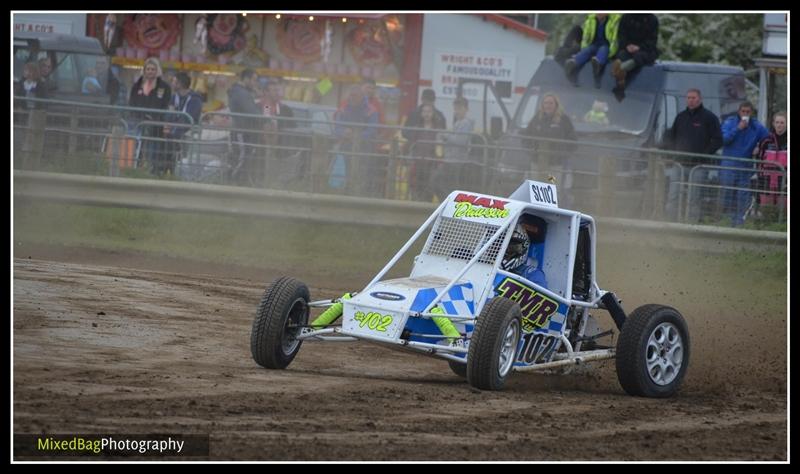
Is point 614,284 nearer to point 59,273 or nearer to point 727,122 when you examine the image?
point 727,122

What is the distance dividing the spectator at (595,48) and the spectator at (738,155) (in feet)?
5.87

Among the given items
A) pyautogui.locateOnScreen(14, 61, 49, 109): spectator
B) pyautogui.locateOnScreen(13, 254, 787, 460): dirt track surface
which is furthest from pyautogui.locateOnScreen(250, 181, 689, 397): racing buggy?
pyautogui.locateOnScreen(14, 61, 49, 109): spectator

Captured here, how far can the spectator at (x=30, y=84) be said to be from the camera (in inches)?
645

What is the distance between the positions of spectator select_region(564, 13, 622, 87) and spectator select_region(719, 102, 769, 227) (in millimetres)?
1790

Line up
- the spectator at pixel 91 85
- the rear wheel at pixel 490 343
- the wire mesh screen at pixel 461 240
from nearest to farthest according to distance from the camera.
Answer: the rear wheel at pixel 490 343
the wire mesh screen at pixel 461 240
the spectator at pixel 91 85

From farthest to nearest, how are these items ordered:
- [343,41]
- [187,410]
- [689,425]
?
[343,41] < [689,425] < [187,410]

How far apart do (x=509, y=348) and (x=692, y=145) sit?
8.17 m

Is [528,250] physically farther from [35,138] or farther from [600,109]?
[600,109]

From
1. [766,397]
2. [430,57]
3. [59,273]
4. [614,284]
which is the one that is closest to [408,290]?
[766,397]

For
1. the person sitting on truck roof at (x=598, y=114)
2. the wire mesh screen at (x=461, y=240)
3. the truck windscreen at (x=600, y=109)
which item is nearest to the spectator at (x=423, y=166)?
the truck windscreen at (x=600, y=109)

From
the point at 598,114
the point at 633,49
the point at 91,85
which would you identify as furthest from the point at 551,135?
the point at 91,85

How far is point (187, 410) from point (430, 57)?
16.9 m

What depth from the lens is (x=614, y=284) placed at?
13.7m

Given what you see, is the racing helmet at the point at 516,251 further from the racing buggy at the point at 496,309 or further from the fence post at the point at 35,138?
the fence post at the point at 35,138
